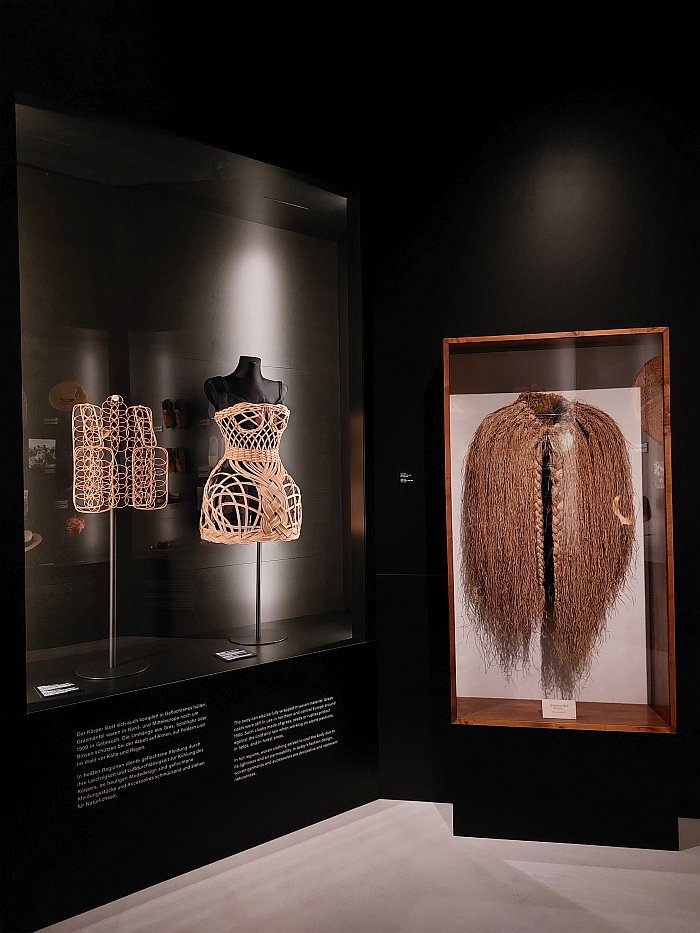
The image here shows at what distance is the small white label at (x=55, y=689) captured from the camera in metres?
2.38

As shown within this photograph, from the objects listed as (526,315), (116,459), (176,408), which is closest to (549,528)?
(526,315)

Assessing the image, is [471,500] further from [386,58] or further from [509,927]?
[386,58]

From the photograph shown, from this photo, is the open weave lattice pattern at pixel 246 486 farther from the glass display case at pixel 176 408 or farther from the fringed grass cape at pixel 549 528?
the fringed grass cape at pixel 549 528

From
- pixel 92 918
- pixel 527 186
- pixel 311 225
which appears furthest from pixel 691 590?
pixel 92 918

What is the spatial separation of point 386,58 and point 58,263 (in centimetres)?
162

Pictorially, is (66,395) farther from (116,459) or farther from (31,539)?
(31,539)

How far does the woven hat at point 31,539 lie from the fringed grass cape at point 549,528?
1508 millimetres

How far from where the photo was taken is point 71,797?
2.33 metres

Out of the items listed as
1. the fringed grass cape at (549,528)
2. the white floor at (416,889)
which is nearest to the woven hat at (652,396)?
the fringed grass cape at (549,528)

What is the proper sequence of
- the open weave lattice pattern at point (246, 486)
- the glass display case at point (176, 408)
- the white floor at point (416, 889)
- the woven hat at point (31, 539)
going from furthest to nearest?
the open weave lattice pattern at point (246, 486) < the glass display case at point (176, 408) < the woven hat at point (31, 539) < the white floor at point (416, 889)

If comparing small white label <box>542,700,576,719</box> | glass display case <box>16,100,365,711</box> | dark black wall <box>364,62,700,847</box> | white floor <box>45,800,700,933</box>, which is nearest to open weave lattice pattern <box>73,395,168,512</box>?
glass display case <box>16,100,365,711</box>

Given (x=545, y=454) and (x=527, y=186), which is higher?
(x=527, y=186)

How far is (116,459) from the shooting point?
9.11 ft

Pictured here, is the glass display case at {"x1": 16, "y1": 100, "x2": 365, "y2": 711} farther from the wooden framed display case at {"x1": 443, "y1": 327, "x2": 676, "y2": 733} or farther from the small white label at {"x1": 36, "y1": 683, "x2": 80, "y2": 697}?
the wooden framed display case at {"x1": 443, "y1": 327, "x2": 676, "y2": 733}
